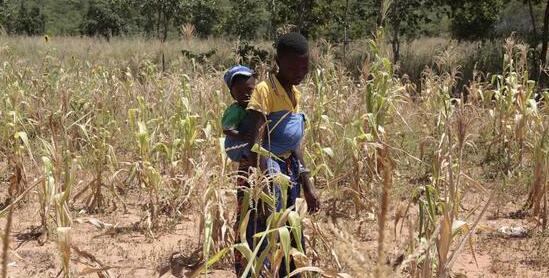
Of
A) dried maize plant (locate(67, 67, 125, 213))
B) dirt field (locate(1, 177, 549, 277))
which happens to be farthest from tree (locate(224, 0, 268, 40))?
dirt field (locate(1, 177, 549, 277))

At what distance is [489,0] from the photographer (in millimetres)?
11055

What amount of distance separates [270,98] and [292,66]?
15cm

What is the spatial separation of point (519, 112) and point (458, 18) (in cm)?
847

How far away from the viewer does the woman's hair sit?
2199 mm

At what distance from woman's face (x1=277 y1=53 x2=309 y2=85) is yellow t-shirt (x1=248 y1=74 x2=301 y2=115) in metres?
0.05

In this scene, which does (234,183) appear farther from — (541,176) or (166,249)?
(541,176)

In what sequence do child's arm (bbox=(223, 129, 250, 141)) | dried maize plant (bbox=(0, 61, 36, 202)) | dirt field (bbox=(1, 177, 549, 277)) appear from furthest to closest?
dried maize plant (bbox=(0, 61, 36, 202)), dirt field (bbox=(1, 177, 549, 277)), child's arm (bbox=(223, 129, 250, 141))

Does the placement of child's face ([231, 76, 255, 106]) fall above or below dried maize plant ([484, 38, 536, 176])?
above

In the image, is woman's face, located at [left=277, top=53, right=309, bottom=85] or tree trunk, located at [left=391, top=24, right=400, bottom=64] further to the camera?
tree trunk, located at [left=391, top=24, right=400, bottom=64]

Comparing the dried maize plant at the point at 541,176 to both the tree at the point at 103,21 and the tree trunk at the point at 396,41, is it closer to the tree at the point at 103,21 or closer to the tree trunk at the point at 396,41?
the tree trunk at the point at 396,41

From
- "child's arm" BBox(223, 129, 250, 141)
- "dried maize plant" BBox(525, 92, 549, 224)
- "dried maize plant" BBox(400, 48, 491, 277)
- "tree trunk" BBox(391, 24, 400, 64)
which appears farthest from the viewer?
"tree trunk" BBox(391, 24, 400, 64)

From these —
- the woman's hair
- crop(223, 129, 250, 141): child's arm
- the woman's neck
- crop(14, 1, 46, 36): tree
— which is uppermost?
the woman's hair

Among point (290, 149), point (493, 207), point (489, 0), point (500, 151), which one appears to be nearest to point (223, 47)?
point (489, 0)

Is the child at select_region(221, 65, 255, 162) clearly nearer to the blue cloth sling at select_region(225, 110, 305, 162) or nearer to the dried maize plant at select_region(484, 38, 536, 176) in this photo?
the blue cloth sling at select_region(225, 110, 305, 162)
